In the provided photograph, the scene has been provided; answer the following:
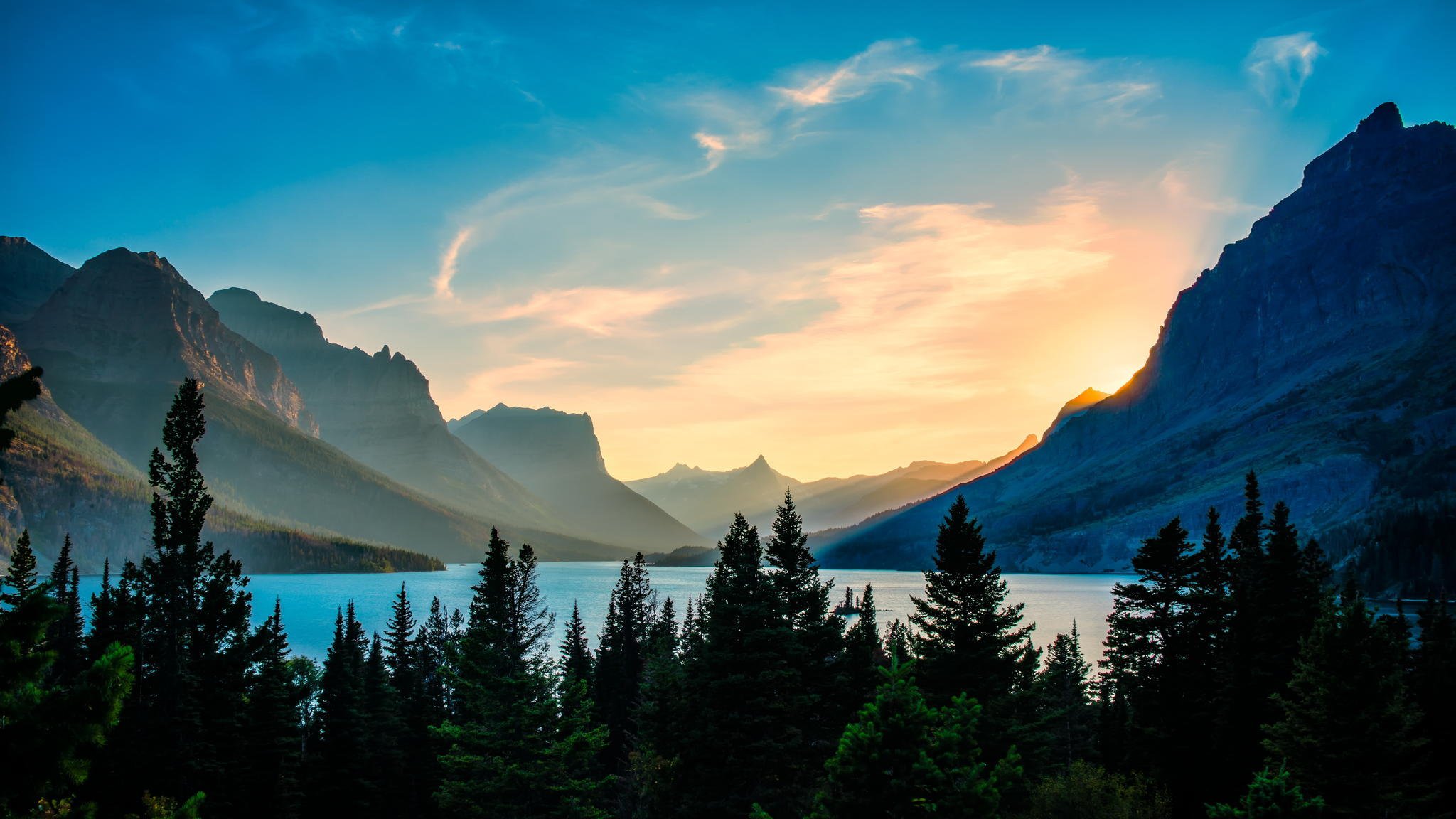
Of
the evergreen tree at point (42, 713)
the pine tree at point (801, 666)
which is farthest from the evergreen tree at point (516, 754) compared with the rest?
the evergreen tree at point (42, 713)

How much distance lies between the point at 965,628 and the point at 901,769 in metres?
19.5

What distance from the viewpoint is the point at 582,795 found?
38656 mm

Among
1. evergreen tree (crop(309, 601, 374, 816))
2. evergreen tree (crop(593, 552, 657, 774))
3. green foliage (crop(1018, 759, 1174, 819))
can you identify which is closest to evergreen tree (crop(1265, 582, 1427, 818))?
green foliage (crop(1018, 759, 1174, 819))

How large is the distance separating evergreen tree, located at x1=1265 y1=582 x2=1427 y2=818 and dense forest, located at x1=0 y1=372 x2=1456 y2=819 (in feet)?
0.27

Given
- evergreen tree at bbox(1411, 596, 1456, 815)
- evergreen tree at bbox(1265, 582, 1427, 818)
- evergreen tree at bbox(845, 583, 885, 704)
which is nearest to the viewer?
evergreen tree at bbox(1265, 582, 1427, 818)

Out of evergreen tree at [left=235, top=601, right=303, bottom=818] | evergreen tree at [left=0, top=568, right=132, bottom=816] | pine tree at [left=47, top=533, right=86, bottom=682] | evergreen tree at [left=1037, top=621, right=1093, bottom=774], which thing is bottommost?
evergreen tree at [left=1037, top=621, right=1093, bottom=774]

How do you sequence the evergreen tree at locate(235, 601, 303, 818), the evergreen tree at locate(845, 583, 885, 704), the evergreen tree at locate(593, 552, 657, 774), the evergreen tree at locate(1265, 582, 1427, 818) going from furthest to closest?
the evergreen tree at locate(593, 552, 657, 774)
the evergreen tree at locate(235, 601, 303, 818)
the evergreen tree at locate(845, 583, 885, 704)
the evergreen tree at locate(1265, 582, 1427, 818)

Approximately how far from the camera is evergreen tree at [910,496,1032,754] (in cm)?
3428

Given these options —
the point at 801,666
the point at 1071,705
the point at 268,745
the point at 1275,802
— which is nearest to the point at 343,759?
the point at 268,745

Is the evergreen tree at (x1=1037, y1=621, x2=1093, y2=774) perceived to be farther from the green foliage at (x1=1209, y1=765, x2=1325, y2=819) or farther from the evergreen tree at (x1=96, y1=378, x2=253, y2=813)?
the evergreen tree at (x1=96, y1=378, x2=253, y2=813)

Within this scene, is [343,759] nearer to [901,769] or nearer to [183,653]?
[183,653]

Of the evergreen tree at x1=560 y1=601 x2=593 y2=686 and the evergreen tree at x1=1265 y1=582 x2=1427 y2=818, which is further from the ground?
the evergreen tree at x1=1265 y1=582 x2=1427 y2=818

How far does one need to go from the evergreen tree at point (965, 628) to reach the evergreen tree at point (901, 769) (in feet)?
55.0

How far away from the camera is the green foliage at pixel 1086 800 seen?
90.2ft
